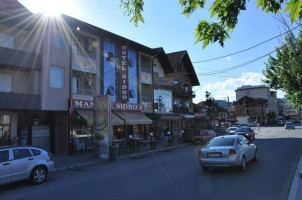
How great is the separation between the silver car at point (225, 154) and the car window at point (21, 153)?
21.4 ft

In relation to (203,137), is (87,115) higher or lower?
higher

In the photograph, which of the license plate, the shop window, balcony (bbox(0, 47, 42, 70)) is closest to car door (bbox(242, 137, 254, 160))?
the license plate

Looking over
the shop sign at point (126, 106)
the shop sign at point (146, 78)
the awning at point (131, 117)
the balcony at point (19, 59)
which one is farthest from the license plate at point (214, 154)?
the shop sign at point (146, 78)

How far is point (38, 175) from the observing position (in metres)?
8.99

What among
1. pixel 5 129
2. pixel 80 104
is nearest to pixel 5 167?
pixel 5 129

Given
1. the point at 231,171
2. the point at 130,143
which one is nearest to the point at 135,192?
the point at 231,171

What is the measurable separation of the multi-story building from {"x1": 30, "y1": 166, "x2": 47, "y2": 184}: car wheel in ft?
23.6

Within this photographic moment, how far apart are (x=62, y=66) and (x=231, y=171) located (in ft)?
46.2

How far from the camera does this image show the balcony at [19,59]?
→ 15.3 meters

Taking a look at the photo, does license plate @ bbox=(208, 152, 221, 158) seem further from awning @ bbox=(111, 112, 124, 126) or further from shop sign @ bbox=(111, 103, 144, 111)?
shop sign @ bbox=(111, 103, 144, 111)

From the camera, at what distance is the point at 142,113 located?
26.3 meters

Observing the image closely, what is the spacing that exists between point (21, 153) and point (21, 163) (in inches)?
16.7

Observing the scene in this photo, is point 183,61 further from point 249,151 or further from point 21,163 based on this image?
point 21,163

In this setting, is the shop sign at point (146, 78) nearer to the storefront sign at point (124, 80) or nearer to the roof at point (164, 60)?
the roof at point (164, 60)
